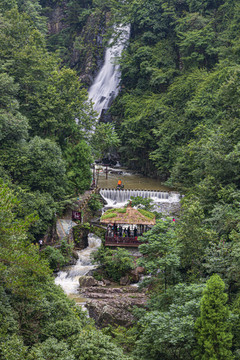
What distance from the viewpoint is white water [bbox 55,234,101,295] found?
19.0 meters

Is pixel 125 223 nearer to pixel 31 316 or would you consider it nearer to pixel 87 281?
pixel 87 281

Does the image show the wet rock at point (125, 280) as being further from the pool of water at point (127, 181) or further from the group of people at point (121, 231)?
the pool of water at point (127, 181)

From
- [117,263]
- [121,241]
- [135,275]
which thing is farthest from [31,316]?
[121,241]

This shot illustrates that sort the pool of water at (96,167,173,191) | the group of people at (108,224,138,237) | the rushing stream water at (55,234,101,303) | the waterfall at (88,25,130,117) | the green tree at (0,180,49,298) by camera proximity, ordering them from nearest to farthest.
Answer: the green tree at (0,180,49,298), the rushing stream water at (55,234,101,303), the group of people at (108,224,138,237), the pool of water at (96,167,173,191), the waterfall at (88,25,130,117)

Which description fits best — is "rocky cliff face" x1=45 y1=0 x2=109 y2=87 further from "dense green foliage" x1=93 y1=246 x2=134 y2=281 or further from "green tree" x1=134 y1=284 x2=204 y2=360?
"green tree" x1=134 y1=284 x2=204 y2=360

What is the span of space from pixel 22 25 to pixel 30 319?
80.5ft

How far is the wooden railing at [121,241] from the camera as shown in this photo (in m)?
21.4

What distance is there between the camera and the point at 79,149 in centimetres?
2919

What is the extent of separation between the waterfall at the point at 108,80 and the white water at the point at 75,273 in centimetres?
2429

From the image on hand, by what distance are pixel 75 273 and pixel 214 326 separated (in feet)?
37.9

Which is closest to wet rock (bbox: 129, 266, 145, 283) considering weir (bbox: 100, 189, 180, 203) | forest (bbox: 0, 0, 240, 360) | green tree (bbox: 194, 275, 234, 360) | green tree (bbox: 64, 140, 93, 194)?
forest (bbox: 0, 0, 240, 360)

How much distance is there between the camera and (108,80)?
46000 millimetres

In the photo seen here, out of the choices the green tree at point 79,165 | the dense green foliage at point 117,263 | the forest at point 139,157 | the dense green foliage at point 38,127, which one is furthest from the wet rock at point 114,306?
the green tree at point 79,165

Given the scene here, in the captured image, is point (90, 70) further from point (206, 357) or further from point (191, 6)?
point (206, 357)
